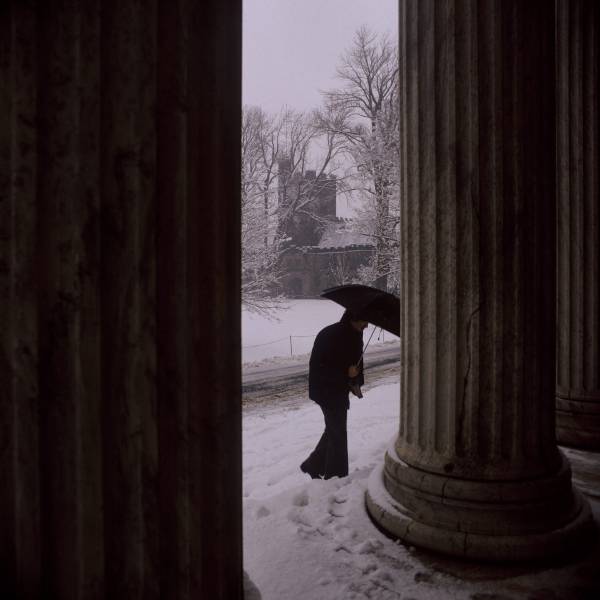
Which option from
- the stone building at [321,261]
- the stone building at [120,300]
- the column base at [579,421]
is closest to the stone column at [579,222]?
the column base at [579,421]

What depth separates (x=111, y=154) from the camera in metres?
1.30

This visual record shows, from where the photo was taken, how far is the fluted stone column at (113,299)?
1220mm

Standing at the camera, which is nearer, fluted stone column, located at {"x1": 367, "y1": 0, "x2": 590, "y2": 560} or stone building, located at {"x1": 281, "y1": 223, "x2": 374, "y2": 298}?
fluted stone column, located at {"x1": 367, "y1": 0, "x2": 590, "y2": 560}

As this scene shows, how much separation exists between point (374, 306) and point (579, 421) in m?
2.32

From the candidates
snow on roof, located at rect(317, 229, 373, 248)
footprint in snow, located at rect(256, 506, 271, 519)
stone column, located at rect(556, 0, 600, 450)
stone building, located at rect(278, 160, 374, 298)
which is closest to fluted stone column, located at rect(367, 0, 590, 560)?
footprint in snow, located at rect(256, 506, 271, 519)

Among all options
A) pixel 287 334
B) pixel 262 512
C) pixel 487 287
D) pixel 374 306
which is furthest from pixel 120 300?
pixel 287 334

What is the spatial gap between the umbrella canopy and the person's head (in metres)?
0.05

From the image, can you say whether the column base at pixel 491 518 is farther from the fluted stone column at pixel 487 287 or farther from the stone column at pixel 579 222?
the stone column at pixel 579 222

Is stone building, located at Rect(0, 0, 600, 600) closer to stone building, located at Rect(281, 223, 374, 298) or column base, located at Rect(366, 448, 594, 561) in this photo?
column base, located at Rect(366, 448, 594, 561)

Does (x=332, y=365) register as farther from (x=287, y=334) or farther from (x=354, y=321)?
(x=287, y=334)

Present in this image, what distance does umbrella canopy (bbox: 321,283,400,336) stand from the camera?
507 centimetres

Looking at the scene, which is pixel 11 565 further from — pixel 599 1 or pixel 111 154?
pixel 599 1

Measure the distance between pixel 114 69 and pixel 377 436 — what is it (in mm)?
6538

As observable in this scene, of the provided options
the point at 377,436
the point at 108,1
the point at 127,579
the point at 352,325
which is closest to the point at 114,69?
the point at 108,1
